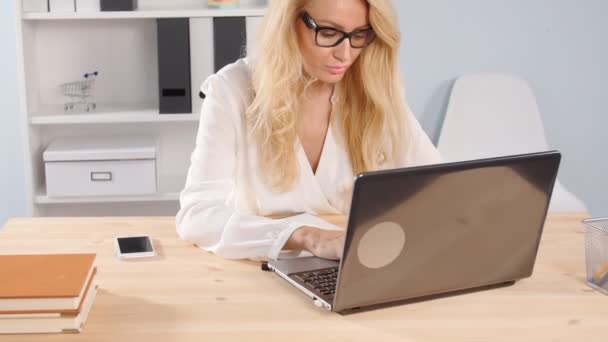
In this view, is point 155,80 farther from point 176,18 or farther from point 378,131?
point 378,131

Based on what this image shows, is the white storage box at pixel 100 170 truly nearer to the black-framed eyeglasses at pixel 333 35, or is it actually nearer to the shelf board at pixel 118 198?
the shelf board at pixel 118 198

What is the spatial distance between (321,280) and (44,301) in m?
0.46

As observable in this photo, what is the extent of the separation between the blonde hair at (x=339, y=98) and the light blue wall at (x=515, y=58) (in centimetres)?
138

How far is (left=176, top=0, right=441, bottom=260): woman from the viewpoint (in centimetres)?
186

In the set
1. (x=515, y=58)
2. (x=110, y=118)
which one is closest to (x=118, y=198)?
(x=110, y=118)

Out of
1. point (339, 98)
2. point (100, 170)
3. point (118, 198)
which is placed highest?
point (339, 98)

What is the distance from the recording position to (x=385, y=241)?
1.31 metres

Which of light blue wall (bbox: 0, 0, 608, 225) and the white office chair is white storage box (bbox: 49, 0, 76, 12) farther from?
the white office chair

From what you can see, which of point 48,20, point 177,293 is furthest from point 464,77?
point 177,293

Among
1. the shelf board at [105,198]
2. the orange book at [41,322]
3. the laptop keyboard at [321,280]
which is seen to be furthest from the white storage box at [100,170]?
the orange book at [41,322]

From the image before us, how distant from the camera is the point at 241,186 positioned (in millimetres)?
2074

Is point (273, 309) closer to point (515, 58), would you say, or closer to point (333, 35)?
point (333, 35)

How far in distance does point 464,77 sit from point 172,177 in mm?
1207

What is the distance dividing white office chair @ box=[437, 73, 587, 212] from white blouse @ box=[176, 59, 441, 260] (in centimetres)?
126
